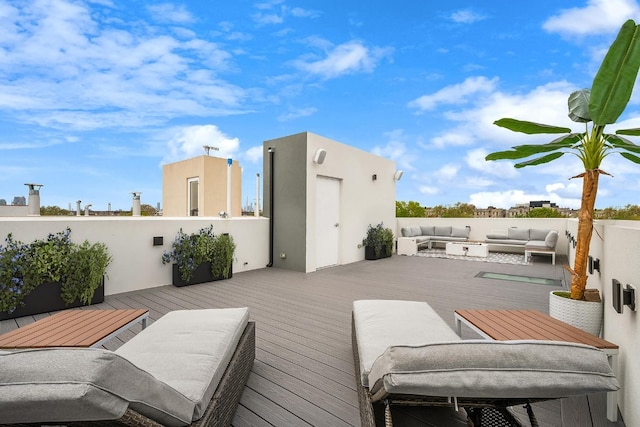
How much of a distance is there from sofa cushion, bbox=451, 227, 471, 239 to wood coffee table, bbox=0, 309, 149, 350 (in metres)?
10.7

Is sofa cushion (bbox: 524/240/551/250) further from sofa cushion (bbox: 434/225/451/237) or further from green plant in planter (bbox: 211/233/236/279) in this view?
green plant in planter (bbox: 211/233/236/279)

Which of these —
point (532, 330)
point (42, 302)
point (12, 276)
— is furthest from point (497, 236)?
point (12, 276)

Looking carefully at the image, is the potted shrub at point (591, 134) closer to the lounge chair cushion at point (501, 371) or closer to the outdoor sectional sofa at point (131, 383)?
the lounge chair cushion at point (501, 371)

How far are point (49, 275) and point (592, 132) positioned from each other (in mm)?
6101

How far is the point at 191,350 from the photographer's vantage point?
1.63 metres

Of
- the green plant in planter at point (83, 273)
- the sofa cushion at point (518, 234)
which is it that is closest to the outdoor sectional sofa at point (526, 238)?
the sofa cushion at point (518, 234)

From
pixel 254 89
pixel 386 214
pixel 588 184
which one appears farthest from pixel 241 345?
pixel 254 89

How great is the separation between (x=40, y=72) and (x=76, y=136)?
3.91 m

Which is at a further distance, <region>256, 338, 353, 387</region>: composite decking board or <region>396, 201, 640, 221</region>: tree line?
<region>396, 201, 640, 221</region>: tree line

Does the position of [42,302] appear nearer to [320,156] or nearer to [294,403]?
[294,403]

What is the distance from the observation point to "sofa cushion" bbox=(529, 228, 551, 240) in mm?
9562

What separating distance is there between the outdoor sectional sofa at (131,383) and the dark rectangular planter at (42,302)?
291 cm

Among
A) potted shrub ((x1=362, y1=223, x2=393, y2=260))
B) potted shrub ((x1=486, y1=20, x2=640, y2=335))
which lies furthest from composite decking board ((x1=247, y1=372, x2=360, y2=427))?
potted shrub ((x1=362, y1=223, x2=393, y2=260))

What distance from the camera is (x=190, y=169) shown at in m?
10.6
